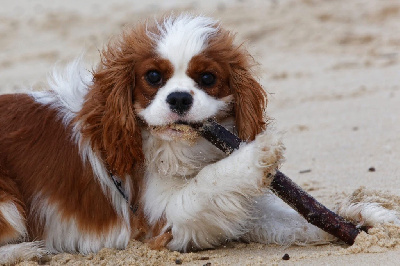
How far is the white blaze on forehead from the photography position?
4203 mm

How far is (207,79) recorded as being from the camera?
14.0 ft

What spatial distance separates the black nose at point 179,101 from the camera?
13.3 ft

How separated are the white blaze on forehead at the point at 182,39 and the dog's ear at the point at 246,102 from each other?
0.93ft

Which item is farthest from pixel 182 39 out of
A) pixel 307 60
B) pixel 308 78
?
pixel 307 60

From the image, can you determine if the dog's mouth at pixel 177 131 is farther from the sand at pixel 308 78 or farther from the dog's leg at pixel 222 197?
the sand at pixel 308 78

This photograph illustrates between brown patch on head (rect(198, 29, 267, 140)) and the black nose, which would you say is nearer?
the black nose

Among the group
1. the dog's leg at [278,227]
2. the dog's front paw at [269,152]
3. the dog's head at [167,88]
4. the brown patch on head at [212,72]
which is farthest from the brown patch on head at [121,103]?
the dog's leg at [278,227]

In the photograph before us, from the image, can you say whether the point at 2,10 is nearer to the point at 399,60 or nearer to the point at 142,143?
the point at 399,60

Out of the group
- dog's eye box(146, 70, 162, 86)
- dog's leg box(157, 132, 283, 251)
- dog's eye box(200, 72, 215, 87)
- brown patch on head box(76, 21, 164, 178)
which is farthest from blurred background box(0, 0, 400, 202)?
dog's eye box(146, 70, 162, 86)

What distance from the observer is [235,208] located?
4.21 metres

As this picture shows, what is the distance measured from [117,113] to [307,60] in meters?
7.53

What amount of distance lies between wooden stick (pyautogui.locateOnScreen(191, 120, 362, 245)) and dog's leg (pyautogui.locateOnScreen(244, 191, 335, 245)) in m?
0.17

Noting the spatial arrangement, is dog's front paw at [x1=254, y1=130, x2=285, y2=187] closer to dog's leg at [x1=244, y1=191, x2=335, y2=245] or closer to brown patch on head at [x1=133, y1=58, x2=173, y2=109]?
dog's leg at [x1=244, y1=191, x2=335, y2=245]

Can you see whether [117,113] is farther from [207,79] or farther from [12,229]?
[12,229]
